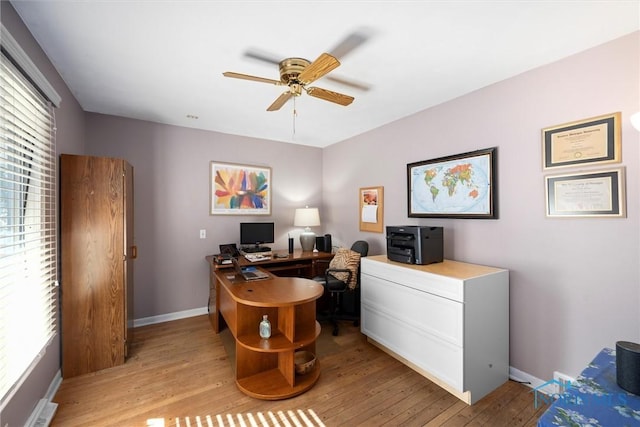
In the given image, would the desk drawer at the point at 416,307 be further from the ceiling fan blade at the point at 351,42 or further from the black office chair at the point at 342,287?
the ceiling fan blade at the point at 351,42

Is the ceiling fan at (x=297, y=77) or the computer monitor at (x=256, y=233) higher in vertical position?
the ceiling fan at (x=297, y=77)

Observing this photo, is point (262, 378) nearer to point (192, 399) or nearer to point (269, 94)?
point (192, 399)

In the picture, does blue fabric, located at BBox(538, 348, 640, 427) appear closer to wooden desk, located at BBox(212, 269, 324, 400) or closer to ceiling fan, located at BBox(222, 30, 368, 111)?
wooden desk, located at BBox(212, 269, 324, 400)

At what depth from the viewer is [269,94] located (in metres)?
2.57

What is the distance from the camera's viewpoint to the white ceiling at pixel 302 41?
150 centimetres

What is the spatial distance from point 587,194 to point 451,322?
4.11 feet

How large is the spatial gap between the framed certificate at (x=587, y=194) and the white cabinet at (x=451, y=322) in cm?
63

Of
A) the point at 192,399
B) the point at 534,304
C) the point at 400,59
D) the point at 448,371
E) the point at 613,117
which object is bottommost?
the point at 192,399

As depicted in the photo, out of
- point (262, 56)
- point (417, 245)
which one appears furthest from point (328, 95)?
point (417, 245)

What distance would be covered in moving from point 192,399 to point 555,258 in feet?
9.31

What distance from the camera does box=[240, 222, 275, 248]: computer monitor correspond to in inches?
144

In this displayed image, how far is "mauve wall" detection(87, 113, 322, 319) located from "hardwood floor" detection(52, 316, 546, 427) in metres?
0.93

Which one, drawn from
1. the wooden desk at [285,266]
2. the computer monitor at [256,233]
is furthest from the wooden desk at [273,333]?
the computer monitor at [256,233]

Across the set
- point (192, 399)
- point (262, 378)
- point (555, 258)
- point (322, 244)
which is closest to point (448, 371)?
point (555, 258)
